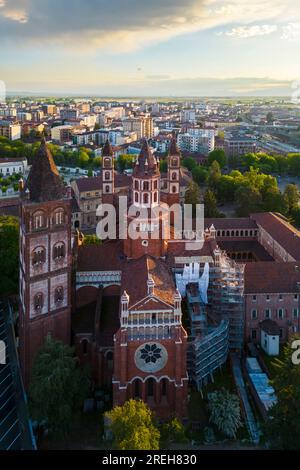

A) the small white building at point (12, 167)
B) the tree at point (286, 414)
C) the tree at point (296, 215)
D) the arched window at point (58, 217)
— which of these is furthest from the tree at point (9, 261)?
the small white building at point (12, 167)

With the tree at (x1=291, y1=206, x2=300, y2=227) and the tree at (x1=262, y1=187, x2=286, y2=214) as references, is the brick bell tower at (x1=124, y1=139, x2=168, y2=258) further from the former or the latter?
the tree at (x1=291, y1=206, x2=300, y2=227)

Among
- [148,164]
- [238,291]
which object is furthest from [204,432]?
[148,164]

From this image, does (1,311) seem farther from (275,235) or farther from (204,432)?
(275,235)

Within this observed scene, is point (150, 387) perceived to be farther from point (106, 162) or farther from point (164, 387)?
point (106, 162)

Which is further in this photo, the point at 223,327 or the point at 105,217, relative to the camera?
the point at 105,217

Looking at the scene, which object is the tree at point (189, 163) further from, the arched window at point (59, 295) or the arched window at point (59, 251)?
the arched window at point (59, 295)
